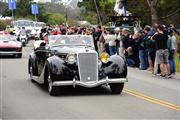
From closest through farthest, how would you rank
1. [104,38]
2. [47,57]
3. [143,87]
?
1. [47,57]
2. [143,87]
3. [104,38]

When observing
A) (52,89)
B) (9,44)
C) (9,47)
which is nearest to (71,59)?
(52,89)

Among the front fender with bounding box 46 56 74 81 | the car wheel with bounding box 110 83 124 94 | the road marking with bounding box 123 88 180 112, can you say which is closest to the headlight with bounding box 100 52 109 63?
the car wheel with bounding box 110 83 124 94

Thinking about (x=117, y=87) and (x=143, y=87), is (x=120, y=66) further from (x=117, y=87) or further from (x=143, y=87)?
(x=143, y=87)

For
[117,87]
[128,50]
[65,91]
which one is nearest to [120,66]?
[117,87]

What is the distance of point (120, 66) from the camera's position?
44.7 feet

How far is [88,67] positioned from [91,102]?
4.36 ft

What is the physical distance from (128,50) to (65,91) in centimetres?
926

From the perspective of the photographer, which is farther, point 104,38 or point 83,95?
point 104,38

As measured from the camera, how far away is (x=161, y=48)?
17.9 meters

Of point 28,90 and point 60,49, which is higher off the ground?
point 60,49

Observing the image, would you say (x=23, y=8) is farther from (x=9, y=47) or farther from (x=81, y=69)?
(x=81, y=69)

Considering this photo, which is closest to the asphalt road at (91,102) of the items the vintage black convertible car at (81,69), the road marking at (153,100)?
the road marking at (153,100)

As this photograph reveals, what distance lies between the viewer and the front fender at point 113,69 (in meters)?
13.3

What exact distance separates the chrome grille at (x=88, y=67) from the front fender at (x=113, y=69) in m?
0.22
